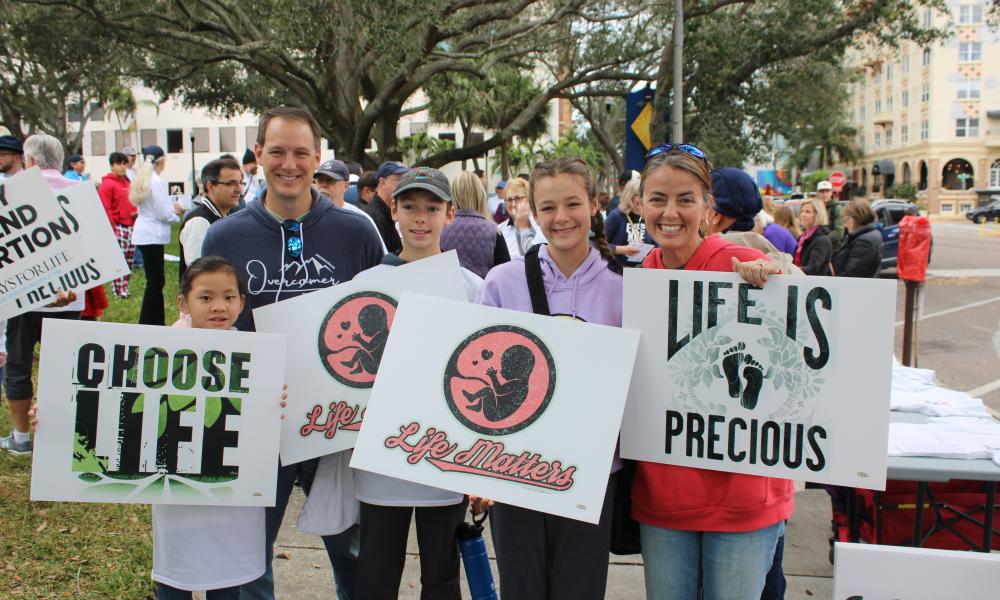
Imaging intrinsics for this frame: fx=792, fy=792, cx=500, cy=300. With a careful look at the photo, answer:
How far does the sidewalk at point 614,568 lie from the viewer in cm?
383

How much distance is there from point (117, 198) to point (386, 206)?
651 centimetres

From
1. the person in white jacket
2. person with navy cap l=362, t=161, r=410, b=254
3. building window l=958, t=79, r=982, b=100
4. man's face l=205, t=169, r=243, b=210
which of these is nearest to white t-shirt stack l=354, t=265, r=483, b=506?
person with navy cap l=362, t=161, r=410, b=254

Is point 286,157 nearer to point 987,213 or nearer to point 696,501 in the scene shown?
point 696,501

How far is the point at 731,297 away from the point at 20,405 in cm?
467

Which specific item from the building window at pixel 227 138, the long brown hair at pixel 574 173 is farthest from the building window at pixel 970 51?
the long brown hair at pixel 574 173

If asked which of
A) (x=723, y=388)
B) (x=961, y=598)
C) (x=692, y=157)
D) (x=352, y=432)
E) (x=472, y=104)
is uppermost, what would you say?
(x=472, y=104)

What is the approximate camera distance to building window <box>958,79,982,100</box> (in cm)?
6500

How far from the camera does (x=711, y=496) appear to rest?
236 centimetres

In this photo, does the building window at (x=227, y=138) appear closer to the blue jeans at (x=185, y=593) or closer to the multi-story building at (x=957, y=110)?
the multi-story building at (x=957, y=110)

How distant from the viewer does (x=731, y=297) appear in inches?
93.0

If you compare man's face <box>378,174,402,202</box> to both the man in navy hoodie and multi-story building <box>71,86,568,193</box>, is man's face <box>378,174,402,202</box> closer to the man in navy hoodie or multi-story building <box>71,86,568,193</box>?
the man in navy hoodie

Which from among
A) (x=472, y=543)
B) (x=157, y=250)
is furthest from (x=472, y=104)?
(x=472, y=543)

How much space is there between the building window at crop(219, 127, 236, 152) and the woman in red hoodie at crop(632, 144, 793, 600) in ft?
205

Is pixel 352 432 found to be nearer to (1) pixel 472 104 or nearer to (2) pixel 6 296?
(2) pixel 6 296
